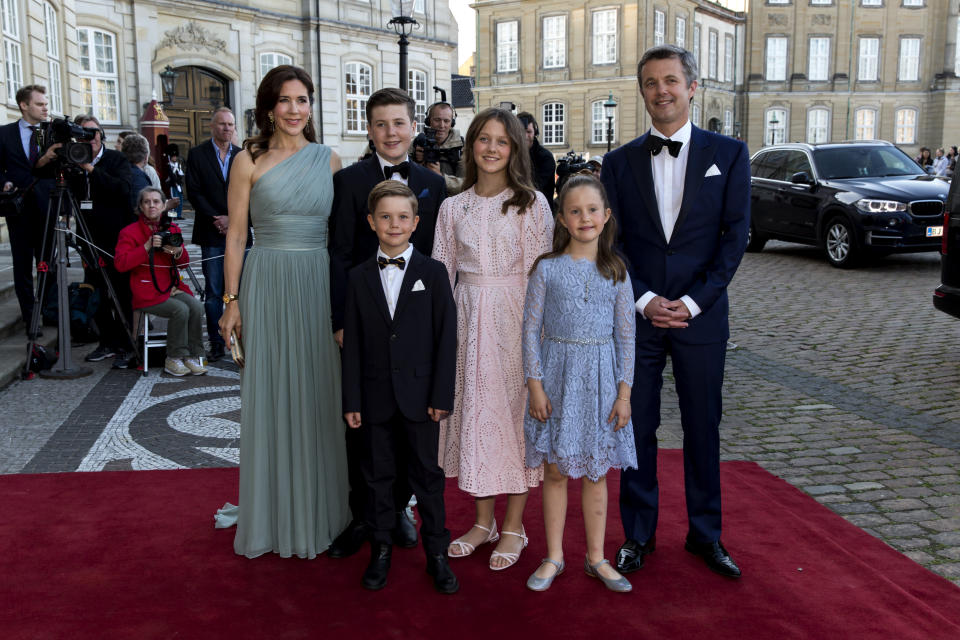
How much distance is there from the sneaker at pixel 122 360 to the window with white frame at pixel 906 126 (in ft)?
174

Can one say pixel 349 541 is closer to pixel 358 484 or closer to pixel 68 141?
pixel 358 484

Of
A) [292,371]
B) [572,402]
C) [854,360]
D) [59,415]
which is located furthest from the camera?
[854,360]

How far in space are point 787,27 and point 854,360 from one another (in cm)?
4812

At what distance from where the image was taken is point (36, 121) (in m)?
7.73

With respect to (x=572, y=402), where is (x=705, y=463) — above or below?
below

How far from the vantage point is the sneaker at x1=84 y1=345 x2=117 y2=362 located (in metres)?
7.30

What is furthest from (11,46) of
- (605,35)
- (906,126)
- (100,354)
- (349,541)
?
(906,126)

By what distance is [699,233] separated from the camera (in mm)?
3381

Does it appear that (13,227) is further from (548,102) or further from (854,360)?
(548,102)

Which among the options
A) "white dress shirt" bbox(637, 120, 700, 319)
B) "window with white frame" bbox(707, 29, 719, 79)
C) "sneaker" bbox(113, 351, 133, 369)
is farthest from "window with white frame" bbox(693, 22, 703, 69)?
"white dress shirt" bbox(637, 120, 700, 319)

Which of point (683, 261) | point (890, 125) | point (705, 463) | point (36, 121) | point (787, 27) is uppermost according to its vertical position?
point (787, 27)

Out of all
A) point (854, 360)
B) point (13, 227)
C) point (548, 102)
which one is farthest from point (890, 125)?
point (13, 227)

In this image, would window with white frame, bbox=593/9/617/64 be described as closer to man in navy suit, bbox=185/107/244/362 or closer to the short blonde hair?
man in navy suit, bbox=185/107/244/362

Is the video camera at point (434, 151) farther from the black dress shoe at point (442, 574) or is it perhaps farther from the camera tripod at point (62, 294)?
the black dress shoe at point (442, 574)
